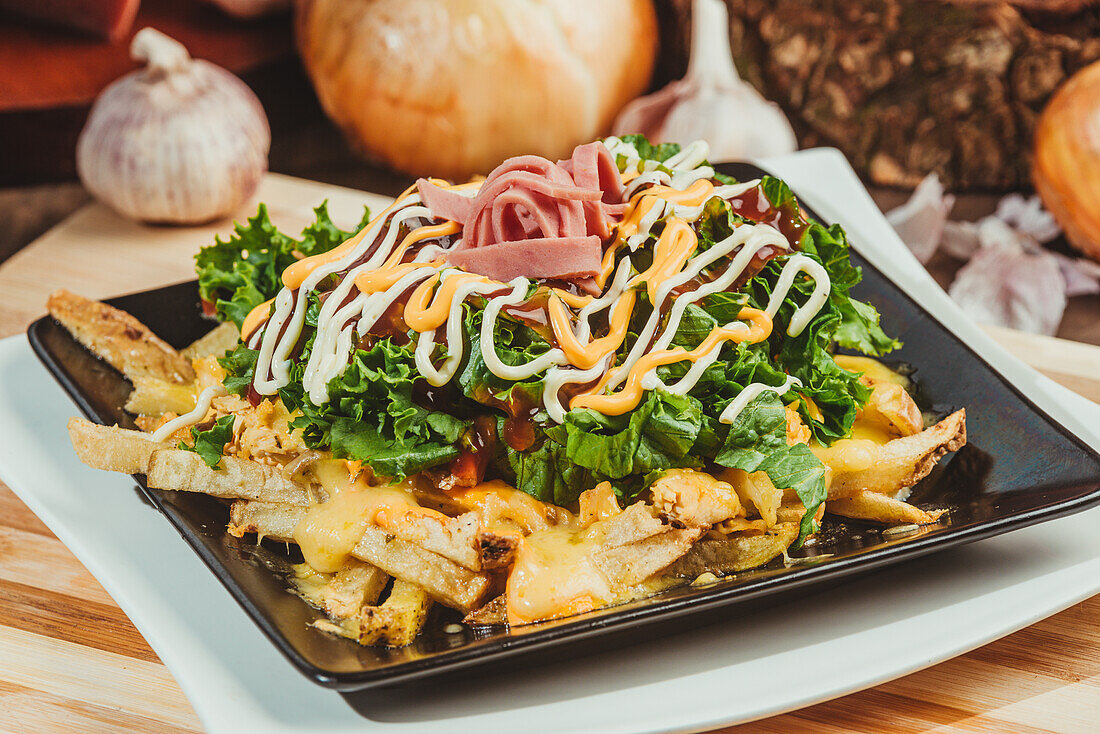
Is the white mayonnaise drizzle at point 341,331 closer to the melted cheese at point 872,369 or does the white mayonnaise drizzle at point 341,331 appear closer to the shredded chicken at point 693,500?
the shredded chicken at point 693,500

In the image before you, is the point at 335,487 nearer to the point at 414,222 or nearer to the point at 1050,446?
the point at 414,222

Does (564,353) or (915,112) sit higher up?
(915,112)

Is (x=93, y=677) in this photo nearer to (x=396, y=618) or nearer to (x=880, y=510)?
(x=396, y=618)

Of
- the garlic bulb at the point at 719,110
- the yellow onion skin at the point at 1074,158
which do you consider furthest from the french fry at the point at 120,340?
the yellow onion skin at the point at 1074,158

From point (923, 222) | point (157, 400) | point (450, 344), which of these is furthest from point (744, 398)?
point (923, 222)

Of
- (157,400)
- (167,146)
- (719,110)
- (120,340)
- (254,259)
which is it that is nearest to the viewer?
(157,400)

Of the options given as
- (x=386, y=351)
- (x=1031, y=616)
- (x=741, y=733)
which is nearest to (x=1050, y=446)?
(x=1031, y=616)
